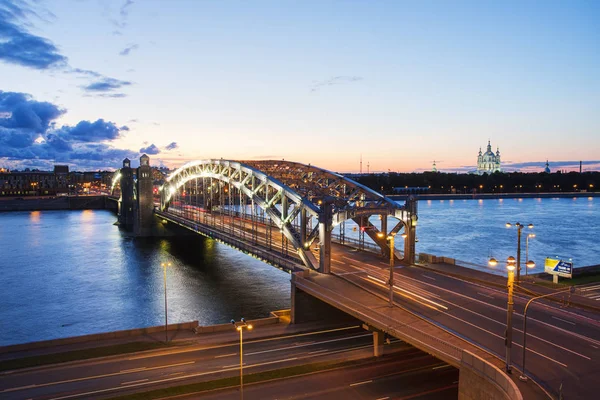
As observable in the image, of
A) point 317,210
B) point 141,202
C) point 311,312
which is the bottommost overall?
point 311,312

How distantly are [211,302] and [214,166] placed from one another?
30.0 meters

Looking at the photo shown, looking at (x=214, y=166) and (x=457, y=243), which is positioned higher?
(x=214, y=166)

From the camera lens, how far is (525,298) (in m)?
29.0

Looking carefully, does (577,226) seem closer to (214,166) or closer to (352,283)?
(214,166)

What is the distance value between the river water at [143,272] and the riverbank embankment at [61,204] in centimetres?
6132

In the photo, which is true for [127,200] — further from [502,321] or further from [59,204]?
[502,321]

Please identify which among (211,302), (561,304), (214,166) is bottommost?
(211,302)

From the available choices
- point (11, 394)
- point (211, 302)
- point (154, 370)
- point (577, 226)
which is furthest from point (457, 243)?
point (11, 394)

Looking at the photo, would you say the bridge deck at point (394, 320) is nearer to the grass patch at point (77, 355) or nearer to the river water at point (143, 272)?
the grass patch at point (77, 355)

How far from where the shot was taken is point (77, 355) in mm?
28172

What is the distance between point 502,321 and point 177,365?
17.9 m

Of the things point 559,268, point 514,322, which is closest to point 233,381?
point 514,322

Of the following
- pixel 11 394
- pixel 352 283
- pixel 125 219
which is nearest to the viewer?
pixel 11 394

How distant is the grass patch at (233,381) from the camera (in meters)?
22.4
